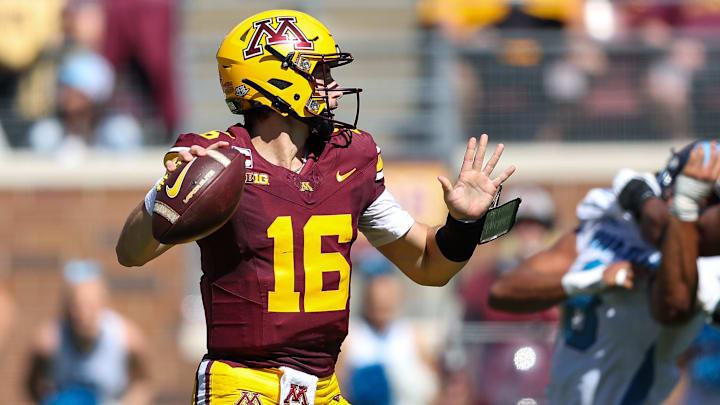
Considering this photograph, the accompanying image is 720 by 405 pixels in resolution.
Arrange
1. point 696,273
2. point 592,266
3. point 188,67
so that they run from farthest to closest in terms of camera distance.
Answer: point 188,67 → point 592,266 → point 696,273

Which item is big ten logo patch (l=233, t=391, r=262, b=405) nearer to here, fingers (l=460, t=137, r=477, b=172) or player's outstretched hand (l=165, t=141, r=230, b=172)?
player's outstretched hand (l=165, t=141, r=230, b=172)

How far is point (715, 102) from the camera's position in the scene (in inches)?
378

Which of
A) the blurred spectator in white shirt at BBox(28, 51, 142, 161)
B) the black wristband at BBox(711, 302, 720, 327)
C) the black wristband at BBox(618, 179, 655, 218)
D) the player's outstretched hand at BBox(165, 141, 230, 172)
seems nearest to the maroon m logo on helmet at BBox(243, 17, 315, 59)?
the player's outstretched hand at BBox(165, 141, 230, 172)

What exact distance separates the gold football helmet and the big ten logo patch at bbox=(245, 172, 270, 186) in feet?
0.82

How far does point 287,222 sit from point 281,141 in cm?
32

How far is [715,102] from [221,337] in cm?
648

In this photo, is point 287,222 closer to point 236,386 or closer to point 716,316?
point 236,386

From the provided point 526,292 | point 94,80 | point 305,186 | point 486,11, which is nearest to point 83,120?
point 94,80

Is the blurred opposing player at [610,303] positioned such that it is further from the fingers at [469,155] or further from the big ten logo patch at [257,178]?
the big ten logo patch at [257,178]

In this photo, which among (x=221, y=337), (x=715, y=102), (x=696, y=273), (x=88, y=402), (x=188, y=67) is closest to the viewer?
(x=221, y=337)

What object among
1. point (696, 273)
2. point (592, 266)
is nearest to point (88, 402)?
point (592, 266)

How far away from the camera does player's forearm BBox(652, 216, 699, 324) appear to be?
16.5 ft

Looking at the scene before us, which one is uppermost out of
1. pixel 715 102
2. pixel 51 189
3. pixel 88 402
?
pixel 715 102

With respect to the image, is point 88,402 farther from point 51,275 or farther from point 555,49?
point 555,49
